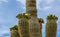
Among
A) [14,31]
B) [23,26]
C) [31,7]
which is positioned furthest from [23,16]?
[14,31]

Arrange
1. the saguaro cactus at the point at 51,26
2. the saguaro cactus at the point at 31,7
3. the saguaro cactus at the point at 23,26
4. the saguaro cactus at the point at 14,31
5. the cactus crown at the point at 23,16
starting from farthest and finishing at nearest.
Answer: the saguaro cactus at the point at 14,31 < the saguaro cactus at the point at 31,7 < the saguaro cactus at the point at 51,26 < the cactus crown at the point at 23,16 < the saguaro cactus at the point at 23,26

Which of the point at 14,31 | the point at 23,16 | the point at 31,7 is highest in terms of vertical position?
the point at 31,7

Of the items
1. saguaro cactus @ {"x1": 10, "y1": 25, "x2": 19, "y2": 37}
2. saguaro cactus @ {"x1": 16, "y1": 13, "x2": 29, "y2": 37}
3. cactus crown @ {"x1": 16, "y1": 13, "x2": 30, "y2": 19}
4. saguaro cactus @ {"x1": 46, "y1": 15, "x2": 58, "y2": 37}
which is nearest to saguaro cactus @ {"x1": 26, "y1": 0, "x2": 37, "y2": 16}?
cactus crown @ {"x1": 16, "y1": 13, "x2": 30, "y2": 19}

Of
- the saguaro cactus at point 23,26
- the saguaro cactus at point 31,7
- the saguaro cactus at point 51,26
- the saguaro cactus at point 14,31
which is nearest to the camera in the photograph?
the saguaro cactus at point 23,26

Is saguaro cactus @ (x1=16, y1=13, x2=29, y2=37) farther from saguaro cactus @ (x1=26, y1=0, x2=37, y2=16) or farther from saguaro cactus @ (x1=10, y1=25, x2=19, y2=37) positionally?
saguaro cactus @ (x1=10, y1=25, x2=19, y2=37)

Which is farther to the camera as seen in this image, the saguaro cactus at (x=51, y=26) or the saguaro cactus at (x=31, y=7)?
the saguaro cactus at (x=31, y=7)

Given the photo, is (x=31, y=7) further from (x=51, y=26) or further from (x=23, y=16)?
(x=51, y=26)

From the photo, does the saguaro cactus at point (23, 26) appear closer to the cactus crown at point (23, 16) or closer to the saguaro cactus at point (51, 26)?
the cactus crown at point (23, 16)

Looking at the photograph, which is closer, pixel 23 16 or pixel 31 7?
pixel 23 16

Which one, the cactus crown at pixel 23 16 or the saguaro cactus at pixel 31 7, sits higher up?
the saguaro cactus at pixel 31 7

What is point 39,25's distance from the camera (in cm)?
2183

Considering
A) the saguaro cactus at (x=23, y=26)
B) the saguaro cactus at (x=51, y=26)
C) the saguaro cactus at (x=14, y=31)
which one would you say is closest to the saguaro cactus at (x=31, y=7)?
the saguaro cactus at (x=23, y=26)

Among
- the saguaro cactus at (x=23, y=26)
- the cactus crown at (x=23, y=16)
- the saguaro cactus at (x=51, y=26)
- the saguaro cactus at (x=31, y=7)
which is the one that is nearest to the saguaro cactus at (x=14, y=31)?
the saguaro cactus at (x=23, y=26)

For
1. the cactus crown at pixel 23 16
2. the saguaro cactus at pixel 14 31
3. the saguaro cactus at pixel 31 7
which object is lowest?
the saguaro cactus at pixel 14 31
